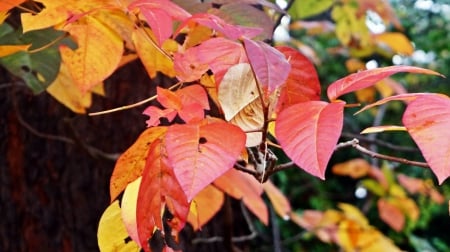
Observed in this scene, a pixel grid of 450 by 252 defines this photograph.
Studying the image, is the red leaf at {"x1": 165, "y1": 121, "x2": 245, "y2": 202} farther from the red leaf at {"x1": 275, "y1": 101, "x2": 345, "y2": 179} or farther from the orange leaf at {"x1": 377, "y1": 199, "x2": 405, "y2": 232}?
the orange leaf at {"x1": 377, "y1": 199, "x2": 405, "y2": 232}

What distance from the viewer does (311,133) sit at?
402mm

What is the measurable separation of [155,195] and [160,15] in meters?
0.14

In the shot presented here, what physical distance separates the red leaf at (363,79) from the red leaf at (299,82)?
0.15ft

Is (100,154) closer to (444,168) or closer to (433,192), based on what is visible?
(444,168)

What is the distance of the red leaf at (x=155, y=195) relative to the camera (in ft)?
1.42

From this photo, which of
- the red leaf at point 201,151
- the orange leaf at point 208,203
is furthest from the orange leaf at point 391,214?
the red leaf at point 201,151

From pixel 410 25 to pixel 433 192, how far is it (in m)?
0.83

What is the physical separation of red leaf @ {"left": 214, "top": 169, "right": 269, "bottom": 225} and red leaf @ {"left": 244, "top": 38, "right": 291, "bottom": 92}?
1.55 ft

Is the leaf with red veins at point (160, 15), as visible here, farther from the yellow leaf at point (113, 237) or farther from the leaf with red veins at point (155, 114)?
the yellow leaf at point (113, 237)

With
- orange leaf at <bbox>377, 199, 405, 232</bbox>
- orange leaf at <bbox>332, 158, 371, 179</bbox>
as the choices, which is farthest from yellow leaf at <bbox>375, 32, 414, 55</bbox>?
orange leaf at <bbox>377, 199, 405, 232</bbox>

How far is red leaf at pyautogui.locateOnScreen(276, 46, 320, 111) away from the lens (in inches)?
19.9

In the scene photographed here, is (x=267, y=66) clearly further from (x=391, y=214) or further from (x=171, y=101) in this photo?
(x=391, y=214)

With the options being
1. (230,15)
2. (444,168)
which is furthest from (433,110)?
(230,15)

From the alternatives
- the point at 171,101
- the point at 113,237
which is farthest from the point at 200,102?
the point at 113,237
